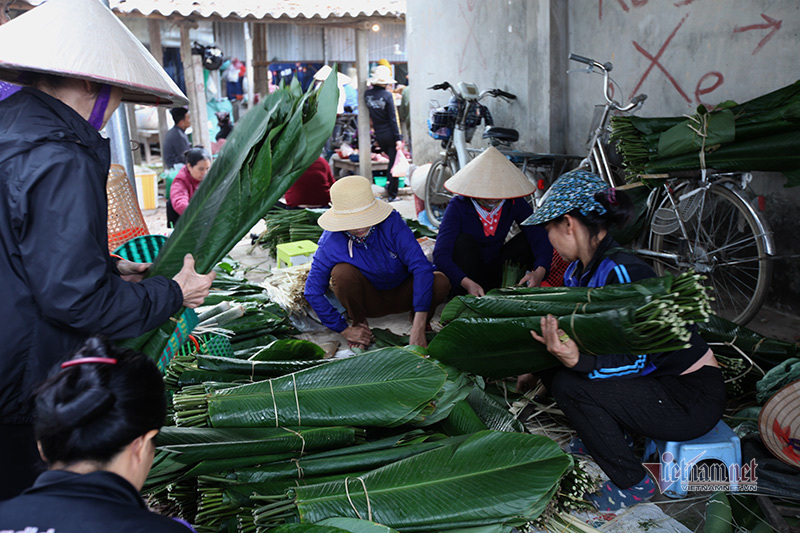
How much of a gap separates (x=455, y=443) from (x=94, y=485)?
1162 mm

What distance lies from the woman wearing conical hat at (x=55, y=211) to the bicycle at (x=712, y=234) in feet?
9.88

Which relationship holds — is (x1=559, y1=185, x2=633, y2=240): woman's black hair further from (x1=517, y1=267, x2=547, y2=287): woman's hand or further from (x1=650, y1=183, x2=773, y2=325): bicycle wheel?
(x1=650, y1=183, x2=773, y2=325): bicycle wheel

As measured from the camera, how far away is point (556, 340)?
78.3 inches

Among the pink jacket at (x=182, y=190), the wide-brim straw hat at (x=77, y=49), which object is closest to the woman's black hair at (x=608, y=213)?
the wide-brim straw hat at (x=77, y=49)

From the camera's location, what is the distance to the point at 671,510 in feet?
6.91

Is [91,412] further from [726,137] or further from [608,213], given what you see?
[726,137]

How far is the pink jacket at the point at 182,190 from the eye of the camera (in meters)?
A: 5.28

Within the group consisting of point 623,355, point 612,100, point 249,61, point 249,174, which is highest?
point 249,61

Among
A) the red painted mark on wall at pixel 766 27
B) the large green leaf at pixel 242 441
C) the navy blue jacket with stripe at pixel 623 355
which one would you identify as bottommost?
the large green leaf at pixel 242 441

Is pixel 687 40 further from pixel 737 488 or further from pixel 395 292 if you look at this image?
pixel 737 488

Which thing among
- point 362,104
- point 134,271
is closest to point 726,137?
point 134,271

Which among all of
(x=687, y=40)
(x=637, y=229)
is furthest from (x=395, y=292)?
(x=687, y=40)

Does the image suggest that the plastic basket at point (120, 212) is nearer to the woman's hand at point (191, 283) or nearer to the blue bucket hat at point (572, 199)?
the woman's hand at point (191, 283)

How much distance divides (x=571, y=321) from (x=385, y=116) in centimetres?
771
